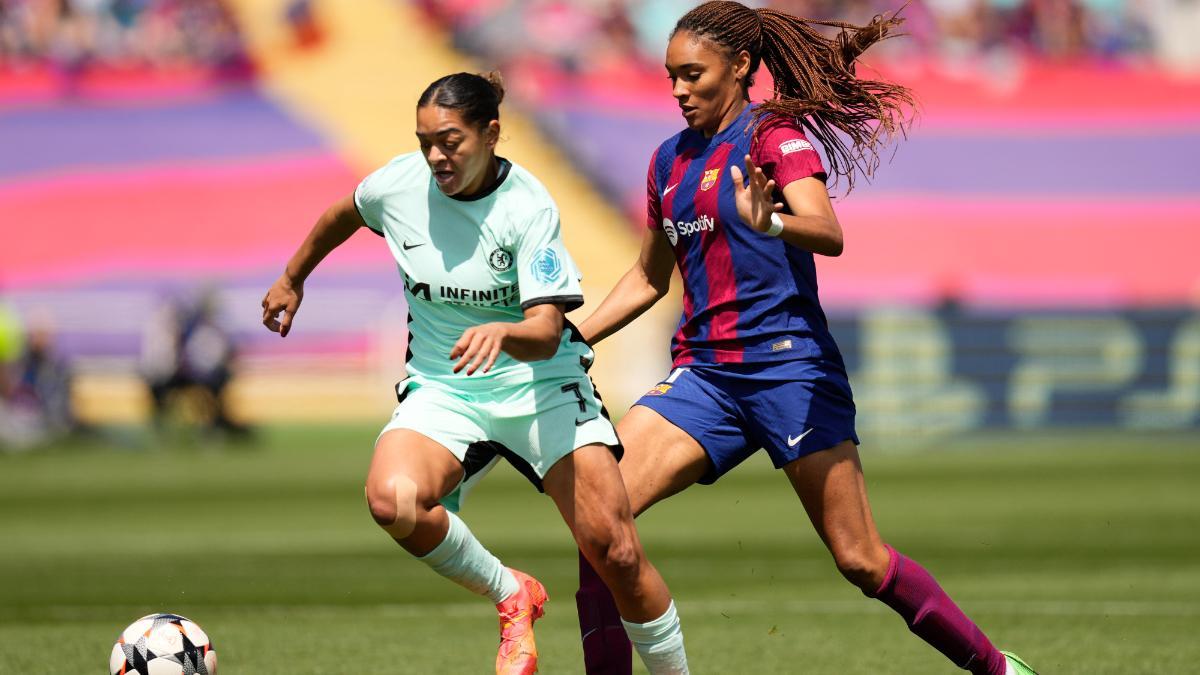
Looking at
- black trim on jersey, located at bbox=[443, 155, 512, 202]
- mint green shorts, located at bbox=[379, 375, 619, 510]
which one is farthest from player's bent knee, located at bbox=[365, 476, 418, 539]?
black trim on jersey, located at bbox=[443, 155, 512, 202]

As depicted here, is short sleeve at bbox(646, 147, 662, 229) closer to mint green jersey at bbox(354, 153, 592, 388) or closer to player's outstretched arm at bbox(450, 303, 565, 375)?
mint green jersey at bbox(354, 153, 592, 388)

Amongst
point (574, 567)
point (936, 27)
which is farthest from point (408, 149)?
point (574, 567)

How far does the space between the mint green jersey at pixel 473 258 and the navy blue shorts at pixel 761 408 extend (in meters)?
0.44

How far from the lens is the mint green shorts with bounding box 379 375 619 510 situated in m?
5.60

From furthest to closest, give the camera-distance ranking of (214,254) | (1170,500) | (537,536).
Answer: (214,254)
(1170,500)
(537,536)

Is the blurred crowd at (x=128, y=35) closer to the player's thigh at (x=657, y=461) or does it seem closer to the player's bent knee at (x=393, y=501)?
the player's thigh at (x=657, y=461)

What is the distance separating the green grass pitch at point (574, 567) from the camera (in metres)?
7.23

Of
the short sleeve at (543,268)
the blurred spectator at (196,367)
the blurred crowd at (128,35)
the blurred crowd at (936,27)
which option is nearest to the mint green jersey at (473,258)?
the short sleeve at (543,268)

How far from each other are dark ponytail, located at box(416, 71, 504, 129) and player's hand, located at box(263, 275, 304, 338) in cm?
93

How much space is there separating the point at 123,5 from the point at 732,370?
3028cm

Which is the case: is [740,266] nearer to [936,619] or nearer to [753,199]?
[753,199]

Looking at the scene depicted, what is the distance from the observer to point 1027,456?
771 inches

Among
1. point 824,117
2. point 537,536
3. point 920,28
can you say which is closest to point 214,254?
point 920,28

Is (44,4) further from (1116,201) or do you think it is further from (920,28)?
(1116,201)
